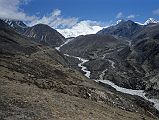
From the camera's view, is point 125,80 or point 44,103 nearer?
point 44,103

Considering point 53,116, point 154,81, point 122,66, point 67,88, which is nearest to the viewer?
point 53,116

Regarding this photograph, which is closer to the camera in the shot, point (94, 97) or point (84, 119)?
point (84, 119)

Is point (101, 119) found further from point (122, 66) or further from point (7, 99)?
point (122, 66)

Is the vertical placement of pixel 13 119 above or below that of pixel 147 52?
below

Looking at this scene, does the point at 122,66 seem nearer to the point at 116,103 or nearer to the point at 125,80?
the point at 125,80

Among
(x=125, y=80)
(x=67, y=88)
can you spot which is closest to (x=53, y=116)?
(x=67, y=88)

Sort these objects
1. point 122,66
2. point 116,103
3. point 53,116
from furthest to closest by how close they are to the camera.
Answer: point 122,66, point 116,103, point 53,116

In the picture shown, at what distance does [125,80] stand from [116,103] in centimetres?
6880

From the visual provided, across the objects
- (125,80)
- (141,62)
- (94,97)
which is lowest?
(94,97)

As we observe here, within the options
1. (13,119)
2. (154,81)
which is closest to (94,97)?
(13,119)

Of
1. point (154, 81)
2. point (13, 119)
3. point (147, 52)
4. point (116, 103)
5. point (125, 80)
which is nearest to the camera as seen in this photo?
point (13, 119)

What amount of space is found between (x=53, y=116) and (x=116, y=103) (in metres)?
33.2

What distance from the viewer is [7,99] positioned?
3706 cm

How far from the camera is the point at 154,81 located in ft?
397
